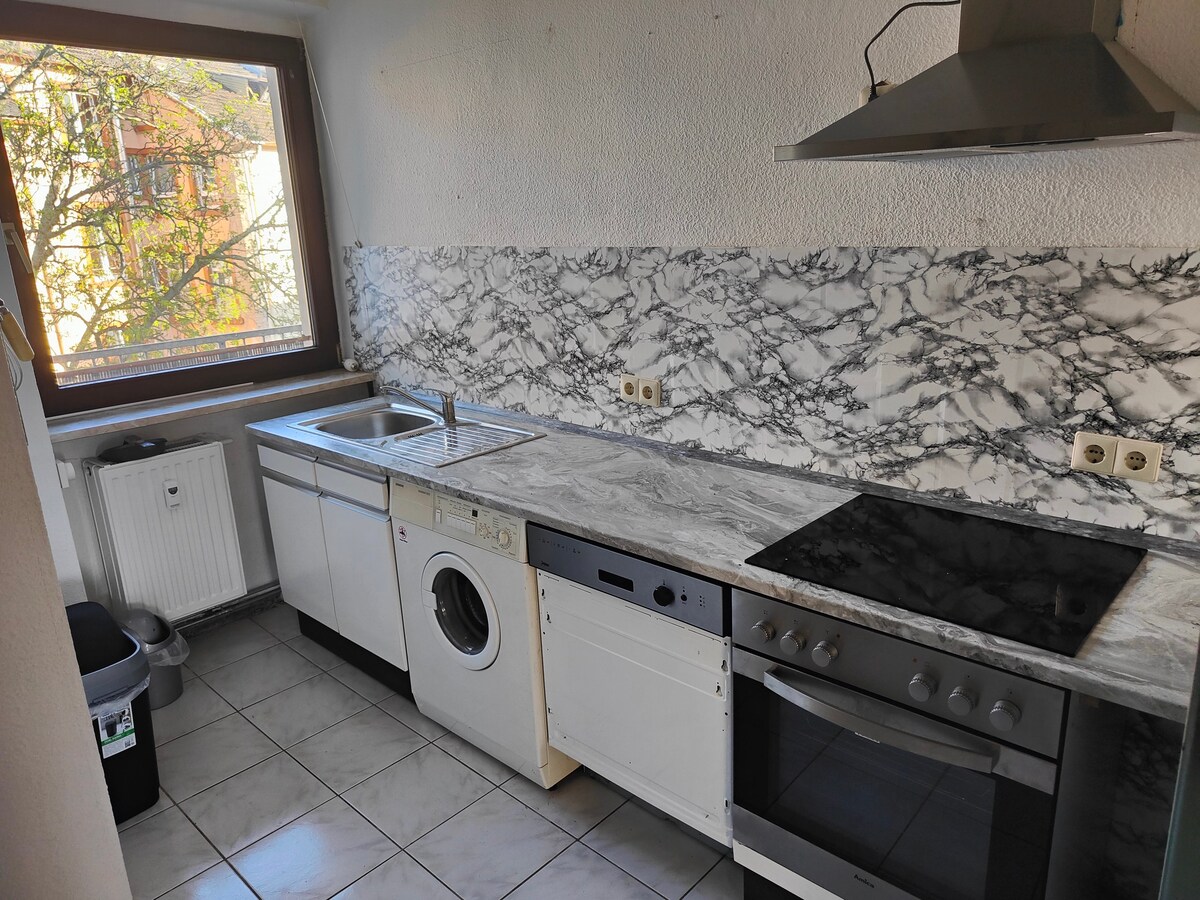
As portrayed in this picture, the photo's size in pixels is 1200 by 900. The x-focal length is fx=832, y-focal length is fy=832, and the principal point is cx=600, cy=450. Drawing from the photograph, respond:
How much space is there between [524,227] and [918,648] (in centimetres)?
194

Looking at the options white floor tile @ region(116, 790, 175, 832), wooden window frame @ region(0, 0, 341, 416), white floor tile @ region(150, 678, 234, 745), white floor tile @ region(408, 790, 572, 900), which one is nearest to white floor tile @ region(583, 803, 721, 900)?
white floor tile @ region(408, 790, 572, 900)

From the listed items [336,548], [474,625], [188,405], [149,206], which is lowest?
[474,625]

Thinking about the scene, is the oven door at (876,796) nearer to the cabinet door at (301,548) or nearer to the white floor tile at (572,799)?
the white floor tile at (572,799)

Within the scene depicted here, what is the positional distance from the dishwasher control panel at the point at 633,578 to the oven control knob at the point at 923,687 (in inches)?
16.1

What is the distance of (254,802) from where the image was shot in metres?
2.40

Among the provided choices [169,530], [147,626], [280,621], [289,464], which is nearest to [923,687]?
[289,464]

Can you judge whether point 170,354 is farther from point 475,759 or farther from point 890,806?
point 890,806

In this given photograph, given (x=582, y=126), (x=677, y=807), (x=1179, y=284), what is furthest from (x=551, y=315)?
(x=1179, y=284)

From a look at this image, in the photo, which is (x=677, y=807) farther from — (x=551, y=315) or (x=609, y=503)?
(x=551, y=315)

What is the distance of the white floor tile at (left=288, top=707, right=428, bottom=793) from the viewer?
8.24ft

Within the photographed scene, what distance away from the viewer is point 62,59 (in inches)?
113

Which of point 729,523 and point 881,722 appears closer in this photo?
point 881,722

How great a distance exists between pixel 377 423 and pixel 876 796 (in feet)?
7.66

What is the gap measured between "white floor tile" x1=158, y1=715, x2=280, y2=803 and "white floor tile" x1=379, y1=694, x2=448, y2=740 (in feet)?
1.24
